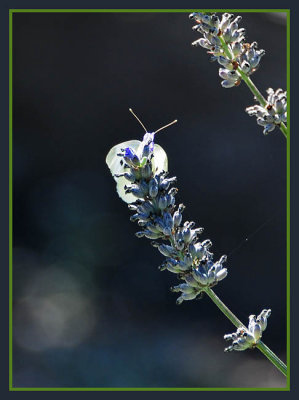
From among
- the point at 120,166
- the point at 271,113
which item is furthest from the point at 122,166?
the point at 271,113

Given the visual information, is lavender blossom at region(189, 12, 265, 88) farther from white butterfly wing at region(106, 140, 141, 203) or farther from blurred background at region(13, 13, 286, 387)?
blurred background at region(13, 13, 286, 387)

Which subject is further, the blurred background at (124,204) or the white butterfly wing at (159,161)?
the blurred background at (124,204)

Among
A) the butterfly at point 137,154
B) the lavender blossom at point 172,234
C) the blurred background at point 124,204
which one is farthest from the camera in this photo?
the blurred background at point 124,204

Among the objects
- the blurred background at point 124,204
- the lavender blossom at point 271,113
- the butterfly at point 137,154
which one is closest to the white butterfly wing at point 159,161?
the butterfly at point 137,154

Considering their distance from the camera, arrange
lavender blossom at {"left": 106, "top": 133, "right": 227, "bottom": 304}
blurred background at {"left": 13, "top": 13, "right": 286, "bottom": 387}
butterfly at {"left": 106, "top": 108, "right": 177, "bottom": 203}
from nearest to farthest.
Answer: lavender blossom at {"left": 106, "top": 133, "right": 227, "bottom": 304}
butterfly at {"left": 106, "top": 108, "right": 177, "bottom": 203}
blurred background at {"left": 13, "top": 13, "right": 286, "bottom": 387}

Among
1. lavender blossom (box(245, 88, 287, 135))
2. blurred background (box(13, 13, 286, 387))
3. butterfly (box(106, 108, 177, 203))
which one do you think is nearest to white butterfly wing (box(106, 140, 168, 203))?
butterfly (box(106, 108, 177, 203))

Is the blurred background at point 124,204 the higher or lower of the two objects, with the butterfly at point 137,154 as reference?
higher

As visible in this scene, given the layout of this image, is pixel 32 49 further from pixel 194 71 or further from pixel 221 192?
pixel 221 192

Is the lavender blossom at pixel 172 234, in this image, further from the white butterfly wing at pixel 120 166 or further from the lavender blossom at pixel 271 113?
the lavender blossom at pixel 271 113

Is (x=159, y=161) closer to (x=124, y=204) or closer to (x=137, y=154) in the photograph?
(x=137, y=154)
